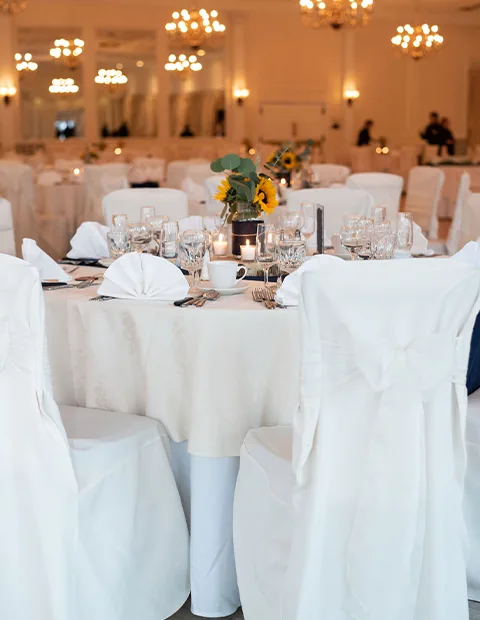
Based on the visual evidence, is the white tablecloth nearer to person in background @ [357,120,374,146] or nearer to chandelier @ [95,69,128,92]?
person in background @ [357,120,374,146]

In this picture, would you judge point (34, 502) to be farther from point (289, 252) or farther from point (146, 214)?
point (146, 214)

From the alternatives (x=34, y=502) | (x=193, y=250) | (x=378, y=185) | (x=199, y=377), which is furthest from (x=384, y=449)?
(x=378, y=185)

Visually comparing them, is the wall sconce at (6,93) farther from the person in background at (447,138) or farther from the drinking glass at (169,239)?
the drinking glass at (169,239)

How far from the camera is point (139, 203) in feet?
15.5

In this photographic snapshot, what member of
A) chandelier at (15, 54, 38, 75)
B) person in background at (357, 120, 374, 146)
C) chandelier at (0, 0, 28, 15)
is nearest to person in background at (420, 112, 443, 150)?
person in background at (357, 120, 374, 146)

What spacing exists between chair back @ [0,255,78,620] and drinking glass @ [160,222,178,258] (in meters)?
1.20

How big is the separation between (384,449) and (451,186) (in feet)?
36.5

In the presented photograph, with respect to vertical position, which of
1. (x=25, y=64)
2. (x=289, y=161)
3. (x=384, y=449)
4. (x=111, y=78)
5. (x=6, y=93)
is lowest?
(x=384, y=449)

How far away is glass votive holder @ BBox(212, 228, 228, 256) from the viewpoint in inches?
139

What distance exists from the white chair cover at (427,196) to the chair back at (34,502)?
18.0ft

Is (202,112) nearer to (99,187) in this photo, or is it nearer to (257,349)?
(99,187)

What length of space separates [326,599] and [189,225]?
2047 mm

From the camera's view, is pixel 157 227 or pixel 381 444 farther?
pixel 157 227

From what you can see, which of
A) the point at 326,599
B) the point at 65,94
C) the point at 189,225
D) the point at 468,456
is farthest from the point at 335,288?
the point at 65,94
